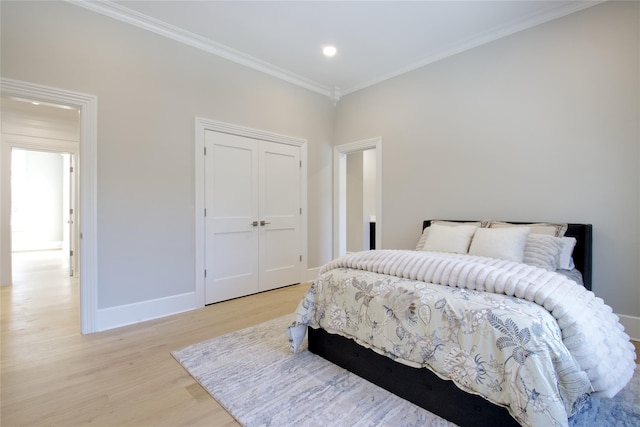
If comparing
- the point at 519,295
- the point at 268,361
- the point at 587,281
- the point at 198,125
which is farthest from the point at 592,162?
the point at 198,125

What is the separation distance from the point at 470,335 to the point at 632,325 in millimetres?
2152

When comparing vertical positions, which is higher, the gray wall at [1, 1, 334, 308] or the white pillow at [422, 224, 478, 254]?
the gray wall at [1, 1, 334, 308]

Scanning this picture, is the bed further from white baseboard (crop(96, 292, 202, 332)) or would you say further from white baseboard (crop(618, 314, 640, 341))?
white baseboard (crop(96, 292, 202, 332))

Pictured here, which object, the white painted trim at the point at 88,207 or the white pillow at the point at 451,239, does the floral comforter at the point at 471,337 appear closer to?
the white pillow at the point at 451,239

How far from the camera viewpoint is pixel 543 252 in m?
2.44

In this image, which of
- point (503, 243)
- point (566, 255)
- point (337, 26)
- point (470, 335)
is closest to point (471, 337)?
point (470, 335)

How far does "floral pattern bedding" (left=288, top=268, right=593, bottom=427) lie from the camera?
122cm

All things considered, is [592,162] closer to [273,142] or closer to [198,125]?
[273,142]

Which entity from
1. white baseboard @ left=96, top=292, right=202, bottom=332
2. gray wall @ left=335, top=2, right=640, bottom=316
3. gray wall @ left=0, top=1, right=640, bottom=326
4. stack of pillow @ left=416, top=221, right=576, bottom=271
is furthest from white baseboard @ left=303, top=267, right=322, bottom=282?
stack of pillow @ left=416, top=221, right=576, bottom=271

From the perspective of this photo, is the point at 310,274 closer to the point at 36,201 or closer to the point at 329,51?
the point at 329,51

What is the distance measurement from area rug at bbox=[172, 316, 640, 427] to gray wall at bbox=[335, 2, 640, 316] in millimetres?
1280

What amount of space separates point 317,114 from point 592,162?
325 cm

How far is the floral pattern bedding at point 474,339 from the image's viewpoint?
47.9 inches

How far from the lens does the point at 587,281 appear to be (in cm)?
253
